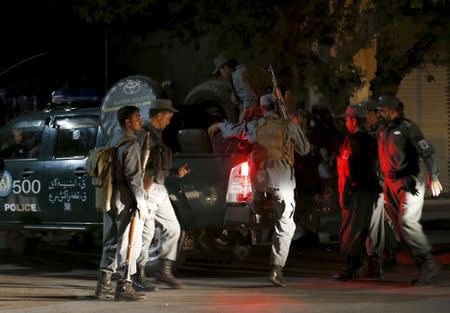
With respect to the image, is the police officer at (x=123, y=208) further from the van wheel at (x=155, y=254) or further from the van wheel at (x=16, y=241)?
the van wheel at (x=16, y=241)

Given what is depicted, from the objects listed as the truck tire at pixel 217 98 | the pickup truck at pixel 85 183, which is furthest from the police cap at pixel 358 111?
the truck tire at pixel 217 98

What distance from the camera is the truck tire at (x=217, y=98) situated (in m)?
12.6

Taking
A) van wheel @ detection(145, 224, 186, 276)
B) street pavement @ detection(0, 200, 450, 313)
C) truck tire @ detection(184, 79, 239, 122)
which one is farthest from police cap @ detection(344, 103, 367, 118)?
truck tire @ detection(184, 79, 239, 122)

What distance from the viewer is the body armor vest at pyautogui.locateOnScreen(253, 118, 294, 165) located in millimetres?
10047

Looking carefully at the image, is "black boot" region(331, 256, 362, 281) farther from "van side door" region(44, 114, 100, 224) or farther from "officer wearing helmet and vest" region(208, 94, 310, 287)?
"van side door" region(44, 114, 100, 224)

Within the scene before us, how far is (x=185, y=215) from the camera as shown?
10.9 m

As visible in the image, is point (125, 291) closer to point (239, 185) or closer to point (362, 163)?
point (239, 185)

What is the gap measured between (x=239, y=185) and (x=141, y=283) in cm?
136

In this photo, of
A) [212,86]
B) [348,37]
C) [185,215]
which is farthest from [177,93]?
[185,215]

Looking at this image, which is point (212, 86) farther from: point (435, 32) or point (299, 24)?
point (435, 32)

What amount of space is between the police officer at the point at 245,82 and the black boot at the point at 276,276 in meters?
1.75

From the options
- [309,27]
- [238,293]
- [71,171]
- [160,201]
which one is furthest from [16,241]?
[309,27]

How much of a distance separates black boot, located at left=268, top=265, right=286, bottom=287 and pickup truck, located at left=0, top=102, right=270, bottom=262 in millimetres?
522

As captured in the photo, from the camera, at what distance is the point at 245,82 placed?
11.4 m
